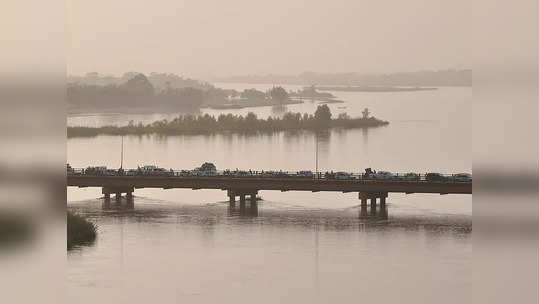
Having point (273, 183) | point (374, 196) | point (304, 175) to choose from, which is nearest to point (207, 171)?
point (273, 183)

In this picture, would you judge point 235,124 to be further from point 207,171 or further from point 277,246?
point 277,246

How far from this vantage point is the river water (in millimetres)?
35344

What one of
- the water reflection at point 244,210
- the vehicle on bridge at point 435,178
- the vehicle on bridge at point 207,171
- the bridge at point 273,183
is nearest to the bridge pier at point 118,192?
the bridge at point 273,183

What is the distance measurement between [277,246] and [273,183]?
64.3 feet

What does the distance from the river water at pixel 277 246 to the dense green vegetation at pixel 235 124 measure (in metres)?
39.8

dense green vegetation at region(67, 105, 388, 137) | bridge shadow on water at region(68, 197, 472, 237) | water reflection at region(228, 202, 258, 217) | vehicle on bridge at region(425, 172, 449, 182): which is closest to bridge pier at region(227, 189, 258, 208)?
water reflection at region(228, 202, 258, 217)

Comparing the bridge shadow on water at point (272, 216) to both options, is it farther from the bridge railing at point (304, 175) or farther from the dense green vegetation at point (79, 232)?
the dense green vegetation at point (79, 232)

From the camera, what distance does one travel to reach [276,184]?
69812 mm

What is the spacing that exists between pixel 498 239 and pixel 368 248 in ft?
134

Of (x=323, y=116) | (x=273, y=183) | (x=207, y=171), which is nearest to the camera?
(x=273, y=183)

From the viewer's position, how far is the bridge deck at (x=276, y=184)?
67.2 metres

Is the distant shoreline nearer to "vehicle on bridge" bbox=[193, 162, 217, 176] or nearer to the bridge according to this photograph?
"vehicle on bridge" bbox=[193, 162, 217, 176]

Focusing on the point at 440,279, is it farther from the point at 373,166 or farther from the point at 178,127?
the point at 178,127

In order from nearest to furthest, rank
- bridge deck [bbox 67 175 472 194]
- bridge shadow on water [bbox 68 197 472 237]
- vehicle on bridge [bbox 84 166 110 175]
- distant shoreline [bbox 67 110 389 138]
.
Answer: bridge shadow on water [bbox 68 197 472 237] → bridge deck [bbox 67 175 472 194] → vehicle on bridge [bbox 84 166 110 175] → distant shoreline [bbox 67 110 389 138]
